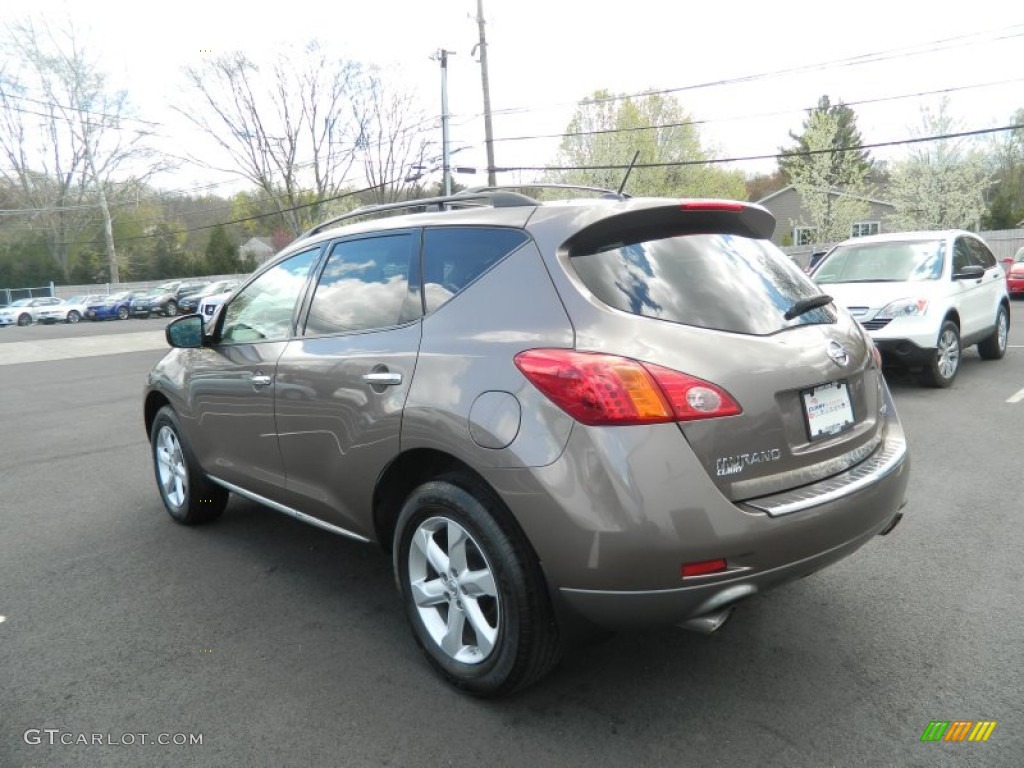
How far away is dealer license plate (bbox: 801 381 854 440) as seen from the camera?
104 inches

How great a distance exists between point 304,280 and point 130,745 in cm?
209

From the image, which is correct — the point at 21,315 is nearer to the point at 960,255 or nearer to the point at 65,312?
the point at 65,312

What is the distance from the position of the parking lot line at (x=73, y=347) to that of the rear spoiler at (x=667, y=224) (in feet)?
53.7

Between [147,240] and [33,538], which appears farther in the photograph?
[147,240]

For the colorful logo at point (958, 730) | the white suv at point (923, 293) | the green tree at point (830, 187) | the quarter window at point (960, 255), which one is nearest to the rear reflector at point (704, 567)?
the colorful logo at point (958, 730)

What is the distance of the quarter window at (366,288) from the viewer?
3.15 m

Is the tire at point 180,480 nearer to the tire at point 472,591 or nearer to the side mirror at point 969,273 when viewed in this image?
the tire at point 472,591

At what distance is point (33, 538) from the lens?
15.4 ft

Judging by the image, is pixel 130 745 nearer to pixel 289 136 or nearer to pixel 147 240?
pixel 289 136

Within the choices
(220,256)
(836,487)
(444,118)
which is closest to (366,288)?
(836,487)

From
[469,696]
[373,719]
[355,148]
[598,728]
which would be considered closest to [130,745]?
[373,719]

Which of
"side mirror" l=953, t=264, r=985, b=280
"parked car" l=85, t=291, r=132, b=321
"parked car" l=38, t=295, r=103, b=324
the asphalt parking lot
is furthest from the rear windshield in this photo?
"parked car" l=38, t=295, r=103, b=324

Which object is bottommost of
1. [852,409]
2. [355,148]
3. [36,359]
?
[36,359]

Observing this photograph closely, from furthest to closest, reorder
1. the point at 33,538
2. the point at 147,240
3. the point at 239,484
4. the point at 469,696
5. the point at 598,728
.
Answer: the point at 147,240 < the point at 33,538 < the point at 239,484 < the point at 469,696 < the point at 598,728
